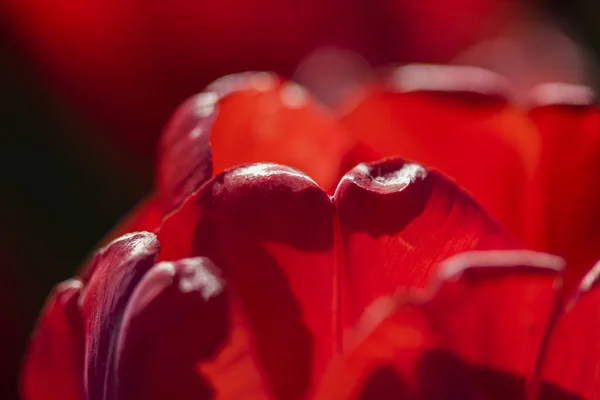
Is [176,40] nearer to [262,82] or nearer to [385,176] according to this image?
[262,82]

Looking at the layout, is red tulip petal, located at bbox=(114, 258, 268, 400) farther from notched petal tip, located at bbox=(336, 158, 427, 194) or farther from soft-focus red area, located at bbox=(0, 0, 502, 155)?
soft-focus red area, located at bbox=(0, 0, 502, 155)

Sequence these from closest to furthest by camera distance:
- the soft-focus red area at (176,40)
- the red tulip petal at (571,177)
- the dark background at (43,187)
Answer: the red tulip petal at (571,177) < the dark background at (43,187) < the soft-focus red area at (176,40)

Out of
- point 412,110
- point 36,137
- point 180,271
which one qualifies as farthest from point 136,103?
point 180,271

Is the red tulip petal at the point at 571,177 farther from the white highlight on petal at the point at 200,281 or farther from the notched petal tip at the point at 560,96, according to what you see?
the white highlight on petal at the point at 200,281

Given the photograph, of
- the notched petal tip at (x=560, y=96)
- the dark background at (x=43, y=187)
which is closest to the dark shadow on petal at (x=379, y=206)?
the notched petal tip at (x=560, y=96)

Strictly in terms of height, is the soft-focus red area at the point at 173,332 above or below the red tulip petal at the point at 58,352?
above

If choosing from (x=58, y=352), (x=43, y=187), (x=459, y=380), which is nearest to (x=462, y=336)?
(x=459, y=380)

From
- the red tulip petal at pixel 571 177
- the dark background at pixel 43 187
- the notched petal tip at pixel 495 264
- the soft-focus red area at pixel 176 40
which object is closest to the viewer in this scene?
the notched petal tip at pixel 495 264

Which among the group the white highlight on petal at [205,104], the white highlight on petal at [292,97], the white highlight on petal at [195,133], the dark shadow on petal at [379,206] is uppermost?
the white highlight on petal at [205,104]
